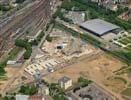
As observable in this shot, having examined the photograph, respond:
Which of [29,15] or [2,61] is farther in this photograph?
[29,15]

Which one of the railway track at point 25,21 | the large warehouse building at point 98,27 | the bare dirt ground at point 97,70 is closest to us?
the bare dirt ground at point 97,70

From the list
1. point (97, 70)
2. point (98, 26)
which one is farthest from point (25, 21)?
point (97, 70)

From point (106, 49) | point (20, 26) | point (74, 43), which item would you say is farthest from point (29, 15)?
point (106, 49)

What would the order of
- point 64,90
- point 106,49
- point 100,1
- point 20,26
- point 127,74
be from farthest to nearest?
1. point 100,1
2. point 20,26
3. point 106,49
4. point 127,74
5. point 64,90

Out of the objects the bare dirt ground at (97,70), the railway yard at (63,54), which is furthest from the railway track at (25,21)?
the bare dirt ground at (97,70)

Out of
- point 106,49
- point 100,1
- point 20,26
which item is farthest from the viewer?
point 100,1

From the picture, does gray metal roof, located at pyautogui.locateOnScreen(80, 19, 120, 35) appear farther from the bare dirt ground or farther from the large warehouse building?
the bare dirt ground

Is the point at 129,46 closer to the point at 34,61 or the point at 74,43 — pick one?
the point at 74,43

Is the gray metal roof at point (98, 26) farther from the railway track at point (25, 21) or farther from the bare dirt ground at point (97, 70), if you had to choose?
the railway track at point (25, 21)
